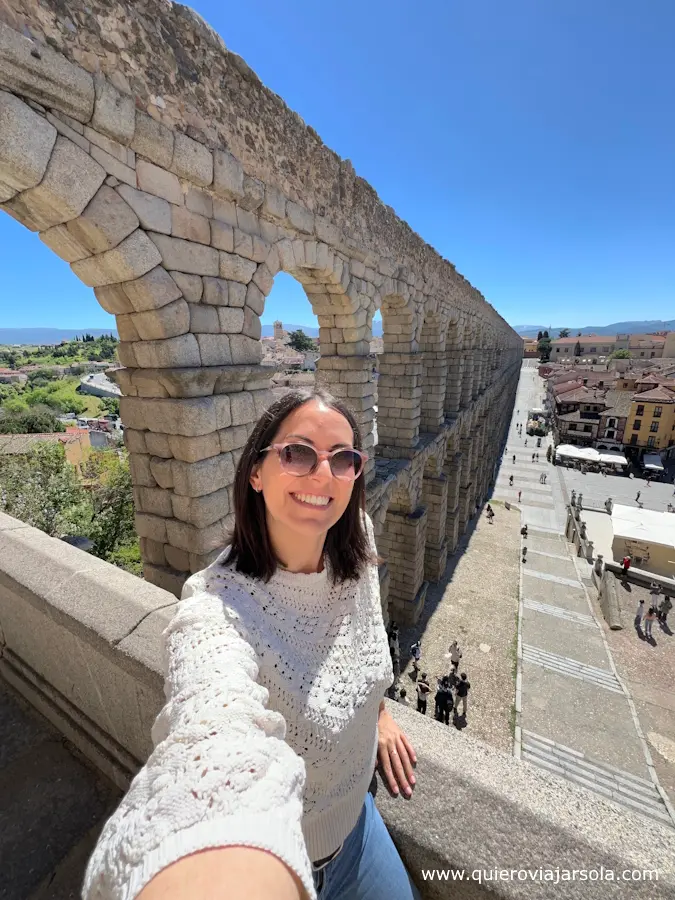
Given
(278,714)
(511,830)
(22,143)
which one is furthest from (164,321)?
(511,830)

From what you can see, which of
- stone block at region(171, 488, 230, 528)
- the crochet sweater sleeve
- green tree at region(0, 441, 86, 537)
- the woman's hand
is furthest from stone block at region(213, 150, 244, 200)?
green tree at region(0, 441, 86, 537)

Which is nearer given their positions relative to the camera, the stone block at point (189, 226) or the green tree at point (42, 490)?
the stone block at point (189, 226)

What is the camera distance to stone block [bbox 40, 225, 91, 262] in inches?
108

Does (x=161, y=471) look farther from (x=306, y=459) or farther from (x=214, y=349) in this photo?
(x=306, y=459)

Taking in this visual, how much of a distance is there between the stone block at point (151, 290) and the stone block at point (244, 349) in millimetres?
688

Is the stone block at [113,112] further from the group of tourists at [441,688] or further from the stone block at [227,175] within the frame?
the group of tourists at [441,688]

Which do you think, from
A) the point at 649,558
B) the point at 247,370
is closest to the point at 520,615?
the point at 649,558

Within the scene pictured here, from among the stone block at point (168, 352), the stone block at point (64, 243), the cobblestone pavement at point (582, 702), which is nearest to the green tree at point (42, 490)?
the stone block at point (168, 352)

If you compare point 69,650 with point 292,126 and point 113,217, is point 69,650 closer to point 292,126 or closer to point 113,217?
point 113,217

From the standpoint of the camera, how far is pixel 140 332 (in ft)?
10.4

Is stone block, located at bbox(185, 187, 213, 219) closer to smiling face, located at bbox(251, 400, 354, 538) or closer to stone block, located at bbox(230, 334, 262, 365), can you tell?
stone block, located at bbox(230, 334, 262, 365)

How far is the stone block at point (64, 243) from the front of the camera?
8.97 ft

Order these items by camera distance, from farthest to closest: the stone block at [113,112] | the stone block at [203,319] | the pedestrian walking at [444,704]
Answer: the pedestrian walking at [444,704], the stone block at [203,319], the stone block at [113,112]

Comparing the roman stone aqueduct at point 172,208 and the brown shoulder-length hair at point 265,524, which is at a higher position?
the roman stone aqueduct at point 172,208
